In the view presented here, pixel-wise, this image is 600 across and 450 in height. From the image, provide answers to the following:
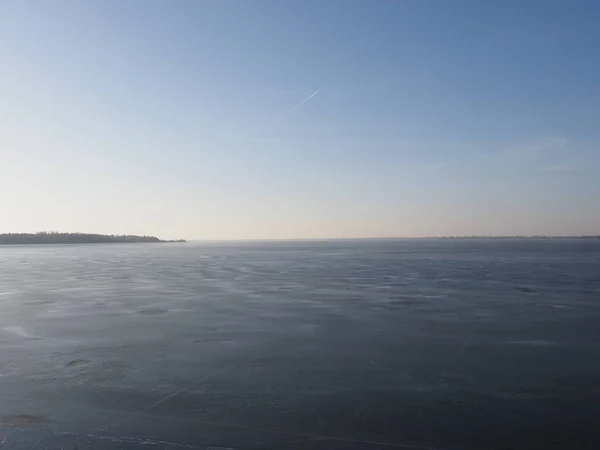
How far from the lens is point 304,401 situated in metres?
7.03

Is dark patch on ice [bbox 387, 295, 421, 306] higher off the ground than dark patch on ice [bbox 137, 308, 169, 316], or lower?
higher

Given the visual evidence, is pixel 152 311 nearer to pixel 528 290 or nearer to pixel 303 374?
pixel 303 374

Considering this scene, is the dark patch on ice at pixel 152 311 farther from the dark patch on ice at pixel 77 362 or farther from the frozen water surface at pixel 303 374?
the dark patch on ice at pixel 77 362

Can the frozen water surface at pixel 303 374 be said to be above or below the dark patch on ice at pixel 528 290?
below

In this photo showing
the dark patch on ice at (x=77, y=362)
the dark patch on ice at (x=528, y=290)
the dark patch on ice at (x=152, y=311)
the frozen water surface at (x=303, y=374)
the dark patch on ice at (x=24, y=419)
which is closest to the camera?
the frozen water surface at (x=303, y=374)

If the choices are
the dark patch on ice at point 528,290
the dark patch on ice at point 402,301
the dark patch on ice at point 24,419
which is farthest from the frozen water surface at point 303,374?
the dark patch on ice at point 528,290

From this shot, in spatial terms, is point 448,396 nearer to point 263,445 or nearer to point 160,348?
point 263,445

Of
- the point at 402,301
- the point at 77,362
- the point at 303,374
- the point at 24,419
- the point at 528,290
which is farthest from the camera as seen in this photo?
the point at 528,290

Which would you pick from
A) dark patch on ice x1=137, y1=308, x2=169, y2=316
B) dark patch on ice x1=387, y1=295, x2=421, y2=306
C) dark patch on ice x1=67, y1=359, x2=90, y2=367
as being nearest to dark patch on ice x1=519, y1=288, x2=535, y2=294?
dark patch on ice x1=387, y1=295, x2=421, y2=306

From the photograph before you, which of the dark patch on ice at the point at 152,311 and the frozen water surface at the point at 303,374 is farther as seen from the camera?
the dark patch on ice at the point at 152,311

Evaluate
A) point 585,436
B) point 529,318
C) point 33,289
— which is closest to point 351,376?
point 585,436

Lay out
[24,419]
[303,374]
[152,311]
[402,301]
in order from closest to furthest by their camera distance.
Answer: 1. [24,419]
2. [303,374]
3. [152,311]
4. [402,301]

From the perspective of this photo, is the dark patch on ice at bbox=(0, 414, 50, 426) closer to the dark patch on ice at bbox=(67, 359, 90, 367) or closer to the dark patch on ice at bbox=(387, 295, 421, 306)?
the dark patch on ice at bbox=(67, 359, 90, 367)

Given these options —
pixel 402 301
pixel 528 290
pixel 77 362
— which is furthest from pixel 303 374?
pixel 528 290
